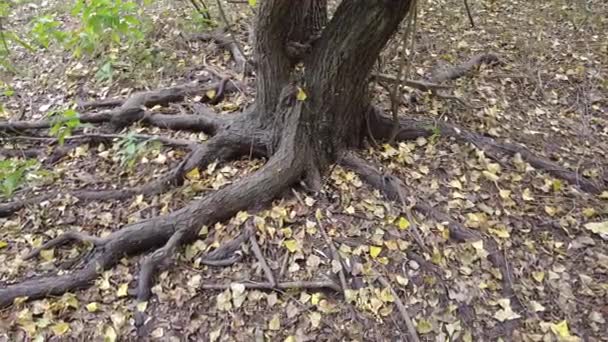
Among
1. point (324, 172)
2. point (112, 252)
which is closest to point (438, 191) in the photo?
point (324, 172)

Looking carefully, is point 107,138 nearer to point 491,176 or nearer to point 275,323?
point 275,323

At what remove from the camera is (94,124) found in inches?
170

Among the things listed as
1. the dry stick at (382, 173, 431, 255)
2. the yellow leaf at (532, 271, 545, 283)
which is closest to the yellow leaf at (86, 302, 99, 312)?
the dry stick at (382, 173, 431, 255)

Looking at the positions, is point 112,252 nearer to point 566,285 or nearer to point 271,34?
point 271,34

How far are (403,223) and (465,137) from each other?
Result: 118 centimetres

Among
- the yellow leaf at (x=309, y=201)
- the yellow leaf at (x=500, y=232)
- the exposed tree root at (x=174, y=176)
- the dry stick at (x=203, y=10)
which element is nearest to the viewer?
the yellow leaf at (x=500, y=232)

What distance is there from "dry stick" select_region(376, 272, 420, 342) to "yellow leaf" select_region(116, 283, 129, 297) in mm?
1531

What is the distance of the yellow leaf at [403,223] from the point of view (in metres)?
3.23

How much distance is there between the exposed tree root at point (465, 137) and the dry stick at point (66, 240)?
221 centimetres

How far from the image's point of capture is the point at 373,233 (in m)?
3.18

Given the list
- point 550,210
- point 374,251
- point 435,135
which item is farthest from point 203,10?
point 550,210

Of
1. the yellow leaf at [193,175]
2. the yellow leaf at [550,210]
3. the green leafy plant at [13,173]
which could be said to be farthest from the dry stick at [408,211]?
the green leafy plant at [13,173]

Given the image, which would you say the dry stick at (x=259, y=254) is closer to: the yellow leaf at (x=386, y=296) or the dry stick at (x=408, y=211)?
the yellow leaf at (x=386, y=296)

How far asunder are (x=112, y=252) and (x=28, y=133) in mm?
2027
